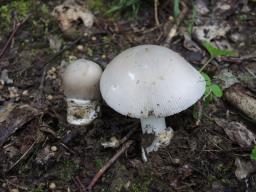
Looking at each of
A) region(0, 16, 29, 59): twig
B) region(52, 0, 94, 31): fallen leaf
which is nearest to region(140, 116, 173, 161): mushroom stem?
region(52, 0, 94, 31): fallen leaf

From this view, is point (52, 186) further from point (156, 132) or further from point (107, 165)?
point (156, 132)

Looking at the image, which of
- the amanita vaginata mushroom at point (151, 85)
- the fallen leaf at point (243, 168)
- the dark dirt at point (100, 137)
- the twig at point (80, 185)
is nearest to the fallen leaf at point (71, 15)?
the dark dirt at point (100, 137)

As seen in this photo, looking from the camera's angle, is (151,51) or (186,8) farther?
(186,8)

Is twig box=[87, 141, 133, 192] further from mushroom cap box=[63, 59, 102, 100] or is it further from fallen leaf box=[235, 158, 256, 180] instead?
fallen leaf box=[235, 158, 256, 180]

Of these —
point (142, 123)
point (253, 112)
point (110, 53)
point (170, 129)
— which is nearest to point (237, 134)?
point (253, 112)

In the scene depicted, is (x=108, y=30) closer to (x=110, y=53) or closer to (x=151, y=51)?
(x=110, y=53)

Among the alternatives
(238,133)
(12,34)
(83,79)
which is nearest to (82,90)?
(83,79)
